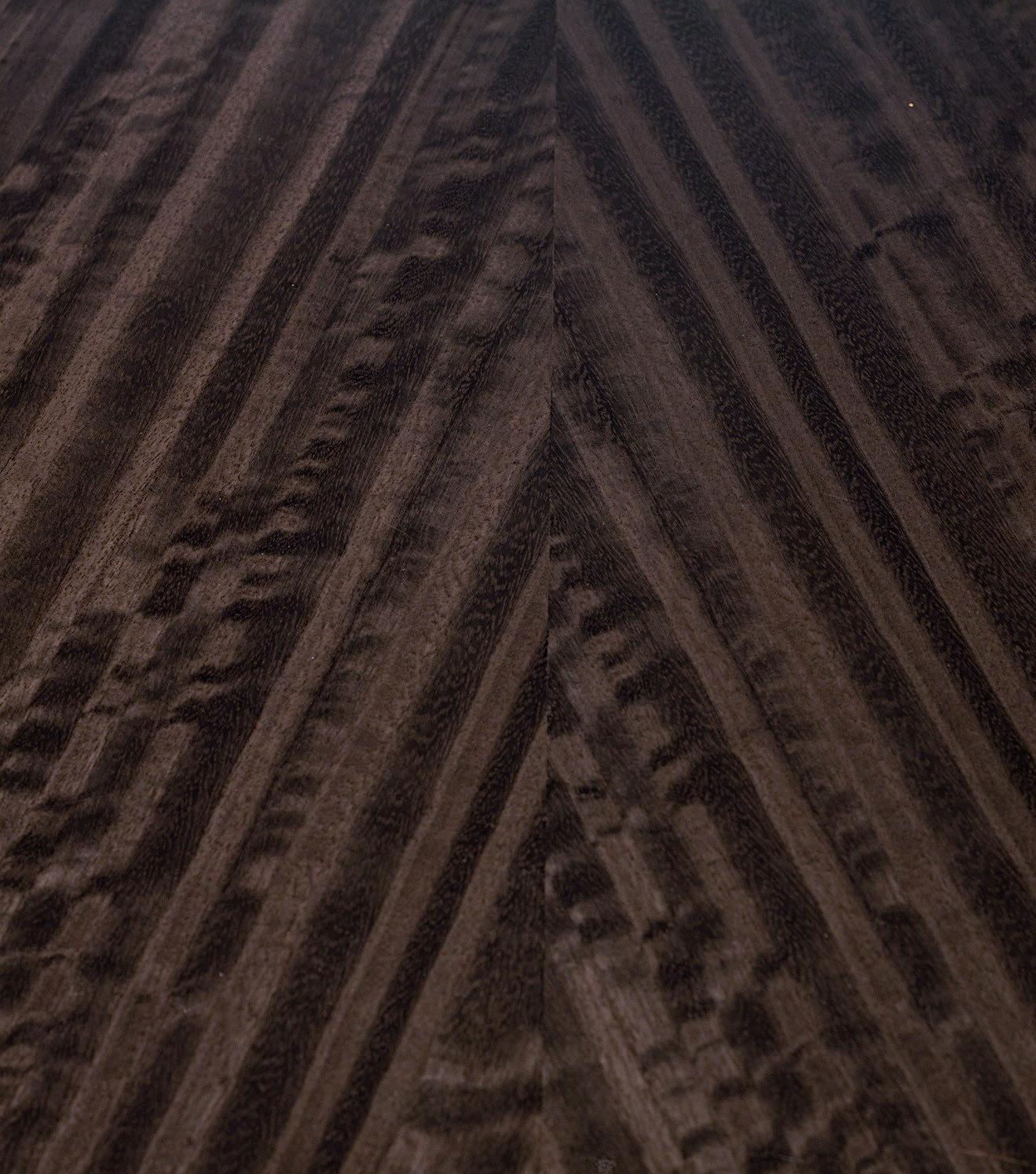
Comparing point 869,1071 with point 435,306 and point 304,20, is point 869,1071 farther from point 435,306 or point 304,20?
point 304,20

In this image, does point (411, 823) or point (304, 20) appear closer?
point (411, 823)

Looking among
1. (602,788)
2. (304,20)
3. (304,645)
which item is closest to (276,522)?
(304,645)

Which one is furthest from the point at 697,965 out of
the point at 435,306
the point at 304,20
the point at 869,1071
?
the point at 304,20

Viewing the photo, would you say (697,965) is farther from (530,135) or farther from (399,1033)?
(530,135)

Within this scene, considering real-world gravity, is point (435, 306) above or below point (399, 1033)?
above

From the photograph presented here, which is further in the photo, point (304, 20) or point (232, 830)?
point (304, 20)

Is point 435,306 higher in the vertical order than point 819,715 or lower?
higher

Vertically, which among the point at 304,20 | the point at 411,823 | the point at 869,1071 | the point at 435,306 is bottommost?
the point at 869,1071
